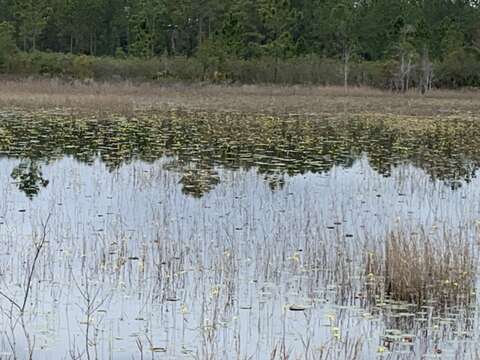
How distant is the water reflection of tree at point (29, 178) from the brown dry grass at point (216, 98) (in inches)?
623

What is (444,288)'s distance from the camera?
8.05 meters

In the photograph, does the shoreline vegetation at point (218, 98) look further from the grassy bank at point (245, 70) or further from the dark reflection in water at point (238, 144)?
the dark reflection in water at point (238, 144)

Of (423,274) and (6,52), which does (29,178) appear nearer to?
(423,274)

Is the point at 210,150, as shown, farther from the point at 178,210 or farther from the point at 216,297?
the point at 216,297

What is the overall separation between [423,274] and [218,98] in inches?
1465

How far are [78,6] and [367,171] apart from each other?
67.0 m

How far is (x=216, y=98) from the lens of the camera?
4494cm

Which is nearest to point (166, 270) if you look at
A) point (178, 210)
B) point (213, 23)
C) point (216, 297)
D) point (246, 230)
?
point (216, 297)

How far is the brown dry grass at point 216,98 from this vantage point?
36000mm

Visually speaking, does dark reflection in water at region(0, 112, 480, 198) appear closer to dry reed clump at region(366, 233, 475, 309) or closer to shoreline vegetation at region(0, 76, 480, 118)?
shoreline vegetation at region(0, 76, 480, 118)

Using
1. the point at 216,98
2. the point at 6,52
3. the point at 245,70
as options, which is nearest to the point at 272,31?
the point at 245,70

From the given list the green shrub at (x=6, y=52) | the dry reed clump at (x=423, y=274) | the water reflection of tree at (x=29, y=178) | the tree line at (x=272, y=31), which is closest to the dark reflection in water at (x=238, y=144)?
the water reflection of tree at (x=29, y=178)

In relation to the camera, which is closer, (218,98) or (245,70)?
(218,98)

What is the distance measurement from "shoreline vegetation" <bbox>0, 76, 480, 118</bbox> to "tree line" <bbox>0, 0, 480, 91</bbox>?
3.92m
